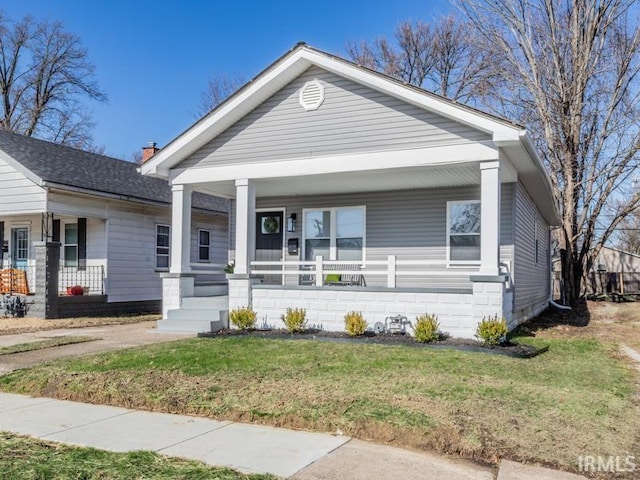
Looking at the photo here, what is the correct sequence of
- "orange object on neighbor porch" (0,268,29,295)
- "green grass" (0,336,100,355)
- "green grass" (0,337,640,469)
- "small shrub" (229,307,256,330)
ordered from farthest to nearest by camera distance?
"orange object on neighbor porch" (0,268,29,295) → "small shrub" (229,307,256,330) → "green grass" (0,336,100,355) → "green grass" (0,337,640,469)

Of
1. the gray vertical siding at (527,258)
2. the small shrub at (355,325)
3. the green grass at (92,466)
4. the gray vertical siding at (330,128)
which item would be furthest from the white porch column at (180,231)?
the green grass at (92,466)

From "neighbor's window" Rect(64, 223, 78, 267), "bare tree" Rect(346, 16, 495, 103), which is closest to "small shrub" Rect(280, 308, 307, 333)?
"neighbor's window" Rect(64, 223, 78, 267)

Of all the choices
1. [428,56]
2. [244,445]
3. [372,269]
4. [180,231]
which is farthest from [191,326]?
[428,56]

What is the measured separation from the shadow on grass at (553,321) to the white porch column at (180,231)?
680 cm

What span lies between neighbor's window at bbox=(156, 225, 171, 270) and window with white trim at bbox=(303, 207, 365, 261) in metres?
6.09

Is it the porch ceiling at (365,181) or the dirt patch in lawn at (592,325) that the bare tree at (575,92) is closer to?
the dirt patch in lawn at (592,325)

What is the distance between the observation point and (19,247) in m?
17.2

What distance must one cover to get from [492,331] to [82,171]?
41.7 feet

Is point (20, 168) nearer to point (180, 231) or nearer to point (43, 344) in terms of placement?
point (180, 231)

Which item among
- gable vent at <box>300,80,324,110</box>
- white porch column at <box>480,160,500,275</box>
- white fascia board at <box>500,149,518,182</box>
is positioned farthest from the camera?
gable vent at <box>300,80,324,110</box>

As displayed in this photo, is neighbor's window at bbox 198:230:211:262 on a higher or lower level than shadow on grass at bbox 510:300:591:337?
higher

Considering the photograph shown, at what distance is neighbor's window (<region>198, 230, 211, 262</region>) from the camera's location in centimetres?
1861

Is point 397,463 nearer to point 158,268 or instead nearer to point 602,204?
point 158,268

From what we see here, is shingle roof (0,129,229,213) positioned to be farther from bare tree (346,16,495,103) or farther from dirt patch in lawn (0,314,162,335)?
bare tree (346,16,495,103)
